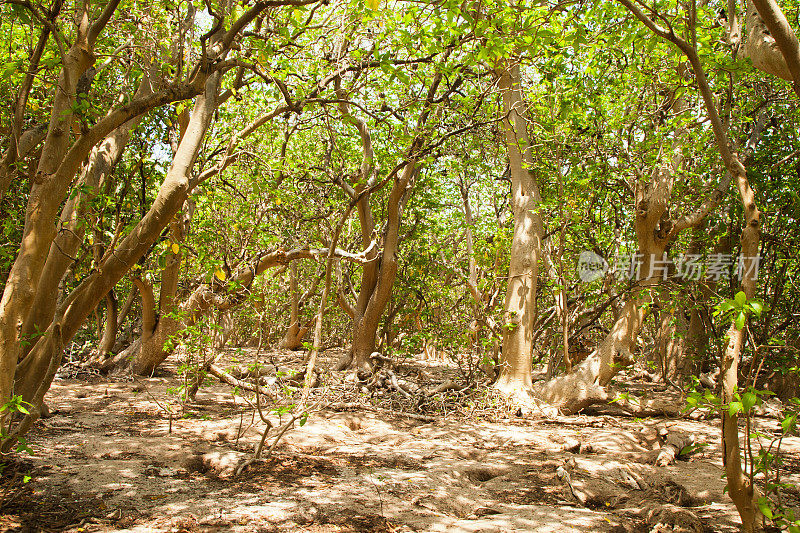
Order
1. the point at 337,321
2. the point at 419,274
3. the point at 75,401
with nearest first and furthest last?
the point at 75,401
the point at 419,274
the point at 337,321

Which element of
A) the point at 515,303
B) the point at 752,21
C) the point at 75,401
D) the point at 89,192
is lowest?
the point at 75,401

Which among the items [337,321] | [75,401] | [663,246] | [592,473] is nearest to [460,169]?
[663,246]

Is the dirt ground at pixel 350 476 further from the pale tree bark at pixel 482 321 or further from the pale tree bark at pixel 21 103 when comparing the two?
the pale tree bark at pixel 21 103

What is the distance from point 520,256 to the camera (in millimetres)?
8414

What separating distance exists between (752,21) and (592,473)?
4120mm

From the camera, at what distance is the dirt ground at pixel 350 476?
3582 millimetres

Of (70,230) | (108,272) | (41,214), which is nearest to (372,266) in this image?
(108,272)

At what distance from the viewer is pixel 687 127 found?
7.94m

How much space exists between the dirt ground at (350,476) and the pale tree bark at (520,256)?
0.86 m

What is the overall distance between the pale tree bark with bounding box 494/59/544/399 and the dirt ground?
0.86 m

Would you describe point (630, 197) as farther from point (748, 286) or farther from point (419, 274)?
point (748, 286)

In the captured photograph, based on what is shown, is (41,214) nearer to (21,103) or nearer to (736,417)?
(21,103)

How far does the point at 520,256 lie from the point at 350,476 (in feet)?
15.9

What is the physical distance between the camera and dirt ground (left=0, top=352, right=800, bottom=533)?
3582 millimetres
